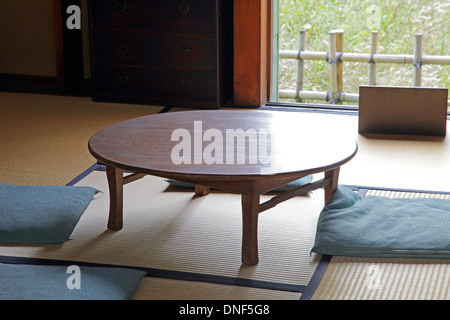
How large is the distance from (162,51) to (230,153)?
2.31 m

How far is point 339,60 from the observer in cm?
589

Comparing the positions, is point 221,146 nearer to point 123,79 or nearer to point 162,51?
point 162,51

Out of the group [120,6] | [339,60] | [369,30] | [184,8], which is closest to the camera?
[184,8]

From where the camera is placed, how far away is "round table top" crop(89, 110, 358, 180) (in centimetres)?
247

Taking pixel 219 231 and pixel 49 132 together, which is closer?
pixel 219 231

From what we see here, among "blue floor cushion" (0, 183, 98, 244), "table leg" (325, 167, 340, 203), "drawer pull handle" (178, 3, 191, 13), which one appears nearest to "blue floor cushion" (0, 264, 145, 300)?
"blue floor cushion" (0, 183, 98, 244)

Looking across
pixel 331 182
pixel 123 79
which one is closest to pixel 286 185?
pixel 331 182

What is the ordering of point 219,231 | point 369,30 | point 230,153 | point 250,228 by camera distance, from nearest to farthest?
point 250,228
point 230,153
point 219,231
point 369,30

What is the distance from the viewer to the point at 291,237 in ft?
8.99

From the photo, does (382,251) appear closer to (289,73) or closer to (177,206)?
(177,206)
